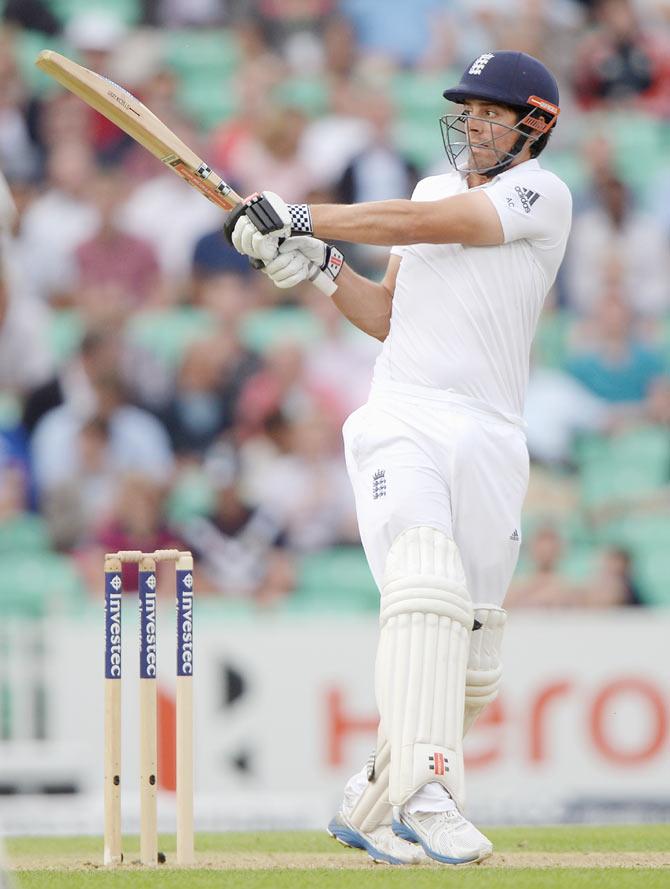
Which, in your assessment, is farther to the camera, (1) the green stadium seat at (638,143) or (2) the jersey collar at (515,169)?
(1) the green stadium seat at (638,143)

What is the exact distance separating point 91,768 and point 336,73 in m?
5.37

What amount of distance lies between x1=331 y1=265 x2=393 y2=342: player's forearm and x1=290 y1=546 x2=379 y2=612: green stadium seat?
13.8ft

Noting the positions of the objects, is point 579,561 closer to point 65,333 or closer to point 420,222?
point 65,333

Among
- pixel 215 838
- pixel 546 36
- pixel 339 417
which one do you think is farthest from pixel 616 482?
pixel 215 838

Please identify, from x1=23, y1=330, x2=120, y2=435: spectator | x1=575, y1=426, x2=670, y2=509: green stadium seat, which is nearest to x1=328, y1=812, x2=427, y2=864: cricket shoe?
x1=23, y1=330, x2=120, y2=435: spectator

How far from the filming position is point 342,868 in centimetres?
447

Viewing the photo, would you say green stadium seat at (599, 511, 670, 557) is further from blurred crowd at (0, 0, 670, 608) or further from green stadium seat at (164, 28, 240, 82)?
green stadium seat at (164, 28, 240, 82)

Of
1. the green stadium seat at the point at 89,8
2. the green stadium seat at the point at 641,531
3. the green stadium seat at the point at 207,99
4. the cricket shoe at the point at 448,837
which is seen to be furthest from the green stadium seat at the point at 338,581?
the cricket shoe at the point at 448,837

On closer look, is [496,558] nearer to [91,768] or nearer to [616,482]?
[91,768]

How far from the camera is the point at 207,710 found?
298 inches

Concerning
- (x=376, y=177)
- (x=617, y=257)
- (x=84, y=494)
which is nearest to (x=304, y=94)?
(x=376, y=177)

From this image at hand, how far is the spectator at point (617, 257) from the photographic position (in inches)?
412

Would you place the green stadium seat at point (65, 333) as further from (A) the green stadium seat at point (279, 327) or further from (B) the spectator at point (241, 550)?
(B) the spectator at point (241, 550)

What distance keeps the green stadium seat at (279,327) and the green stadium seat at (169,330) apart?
252 millimetres
